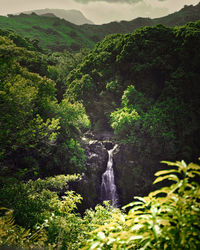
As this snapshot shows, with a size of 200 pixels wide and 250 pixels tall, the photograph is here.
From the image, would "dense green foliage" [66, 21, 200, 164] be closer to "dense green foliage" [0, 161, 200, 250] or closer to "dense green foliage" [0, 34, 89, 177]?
"dense green foliage" [0, 34, 89, 177]

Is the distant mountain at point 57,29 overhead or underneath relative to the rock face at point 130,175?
overhead

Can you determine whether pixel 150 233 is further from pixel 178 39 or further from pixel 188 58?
pixel 178 39

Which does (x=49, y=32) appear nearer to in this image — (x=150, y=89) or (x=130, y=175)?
(x=150, y=89)

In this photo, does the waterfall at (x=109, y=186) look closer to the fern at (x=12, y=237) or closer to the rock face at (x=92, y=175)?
the rock face at (x=92, y=175)

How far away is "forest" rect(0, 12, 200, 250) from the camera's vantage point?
504 cm

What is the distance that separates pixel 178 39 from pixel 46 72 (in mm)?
18524

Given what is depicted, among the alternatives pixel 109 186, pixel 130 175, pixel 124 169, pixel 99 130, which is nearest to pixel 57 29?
pixel 99 130

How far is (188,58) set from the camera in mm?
20203

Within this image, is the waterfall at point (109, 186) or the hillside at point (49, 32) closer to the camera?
the waterfall at point (109, 186)

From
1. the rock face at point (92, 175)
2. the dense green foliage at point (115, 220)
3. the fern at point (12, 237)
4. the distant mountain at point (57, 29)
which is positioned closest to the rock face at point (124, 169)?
the rock face at point (92, 175)

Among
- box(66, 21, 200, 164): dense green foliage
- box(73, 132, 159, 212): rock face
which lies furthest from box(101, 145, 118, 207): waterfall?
box(66, 21, 200, 164): dense green foliage

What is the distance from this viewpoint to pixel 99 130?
2153 centimetres

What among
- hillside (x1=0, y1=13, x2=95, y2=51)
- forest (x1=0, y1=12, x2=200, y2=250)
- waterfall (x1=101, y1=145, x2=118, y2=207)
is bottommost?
waterfall (x1=101, y1=145, x2=118, y2=207)

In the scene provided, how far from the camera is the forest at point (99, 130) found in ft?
16.5
